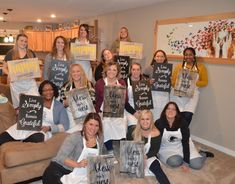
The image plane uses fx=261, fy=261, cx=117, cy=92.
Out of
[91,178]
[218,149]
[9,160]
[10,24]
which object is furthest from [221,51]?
[10,24]

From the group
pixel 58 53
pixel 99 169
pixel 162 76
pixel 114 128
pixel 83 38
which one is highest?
pixel 83 38

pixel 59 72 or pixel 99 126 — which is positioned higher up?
pixel 59 72

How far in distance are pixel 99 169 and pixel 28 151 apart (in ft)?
2.55

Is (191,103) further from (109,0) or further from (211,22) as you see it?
(109,0)

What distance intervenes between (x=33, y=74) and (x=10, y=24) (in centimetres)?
681

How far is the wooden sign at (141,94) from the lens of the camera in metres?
3.23

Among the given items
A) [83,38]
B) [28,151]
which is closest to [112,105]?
[28,151]

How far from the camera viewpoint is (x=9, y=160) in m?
2.38

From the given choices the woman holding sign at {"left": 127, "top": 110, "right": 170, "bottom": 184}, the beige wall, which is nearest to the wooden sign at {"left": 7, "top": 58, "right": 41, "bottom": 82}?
the woman holding sign at {"left": 127, "top": 110, "right": 170, "bottom": 184}

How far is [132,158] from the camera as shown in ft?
8.20

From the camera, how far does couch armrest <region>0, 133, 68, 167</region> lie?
94.5 inches

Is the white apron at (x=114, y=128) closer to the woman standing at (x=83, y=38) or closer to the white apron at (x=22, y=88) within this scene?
the white apron at (x=22, y=88)

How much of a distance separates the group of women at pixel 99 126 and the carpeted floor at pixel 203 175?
3.5 inches

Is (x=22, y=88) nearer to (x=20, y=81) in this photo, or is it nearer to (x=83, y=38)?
(x=20, y=81)
